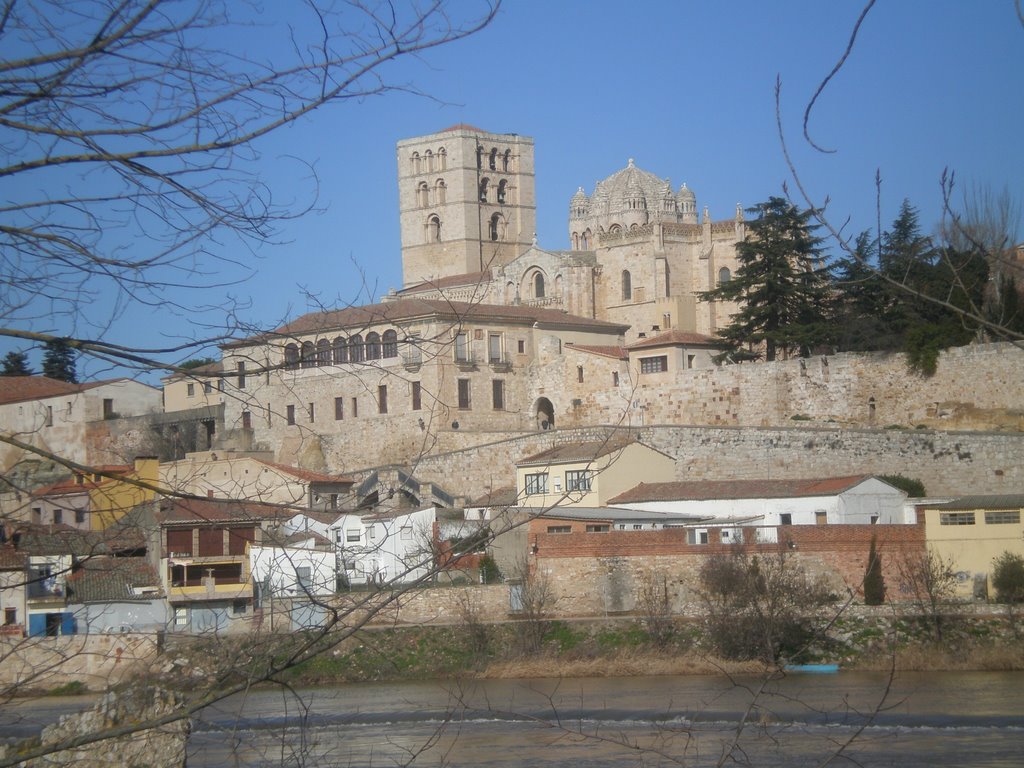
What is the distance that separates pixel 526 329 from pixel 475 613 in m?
16.9

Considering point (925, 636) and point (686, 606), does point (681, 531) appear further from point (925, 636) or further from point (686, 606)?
point (925, 636)

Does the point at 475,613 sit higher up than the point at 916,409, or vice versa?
the point at 916,409

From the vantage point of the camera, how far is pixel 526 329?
42.0 m

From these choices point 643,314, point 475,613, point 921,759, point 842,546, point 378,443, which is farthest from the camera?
point 643,314

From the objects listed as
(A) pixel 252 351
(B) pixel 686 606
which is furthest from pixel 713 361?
(A) pixel 252 351

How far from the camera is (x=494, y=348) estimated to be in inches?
1622

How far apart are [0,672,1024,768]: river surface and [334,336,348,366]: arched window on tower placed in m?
10.1

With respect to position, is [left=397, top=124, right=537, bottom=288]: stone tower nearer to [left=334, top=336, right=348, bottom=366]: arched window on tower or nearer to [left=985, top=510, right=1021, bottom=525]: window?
[left=985, top=510, right=1021, bottom=525]: window

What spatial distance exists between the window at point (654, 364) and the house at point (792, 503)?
697 centimetres

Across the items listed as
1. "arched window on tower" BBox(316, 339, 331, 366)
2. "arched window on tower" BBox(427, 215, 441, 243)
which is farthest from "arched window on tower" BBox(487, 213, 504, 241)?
"arched window on tower" BBox(316, 339, 331, 366)

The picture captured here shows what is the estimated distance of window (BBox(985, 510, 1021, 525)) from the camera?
1045 inches

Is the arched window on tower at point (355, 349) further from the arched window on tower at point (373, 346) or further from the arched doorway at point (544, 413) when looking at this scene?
the arched doorway at point (544, 413)

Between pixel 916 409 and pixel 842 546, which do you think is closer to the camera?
pixel 842 546

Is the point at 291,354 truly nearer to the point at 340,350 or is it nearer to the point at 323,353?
the point at 323,353
